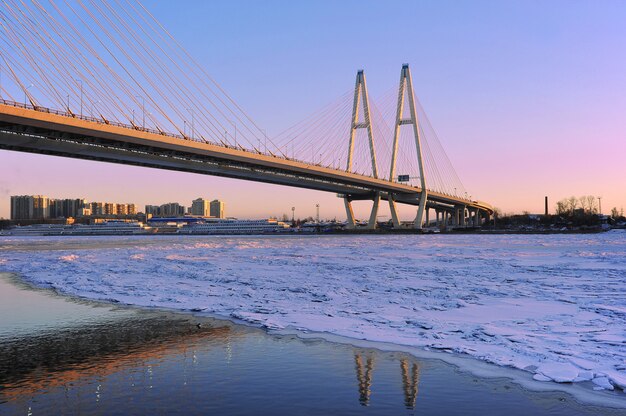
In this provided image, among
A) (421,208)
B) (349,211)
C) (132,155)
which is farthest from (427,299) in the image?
(349,211)

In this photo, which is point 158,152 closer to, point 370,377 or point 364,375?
point 364,375

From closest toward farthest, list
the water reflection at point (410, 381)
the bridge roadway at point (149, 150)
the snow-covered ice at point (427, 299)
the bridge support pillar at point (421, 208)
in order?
the water reflection at point (410, 381) → the snow-covered ice at point (427, 299) → the bridge roadway at point (149, 150) → the bridge support pillar at point (421, 208)

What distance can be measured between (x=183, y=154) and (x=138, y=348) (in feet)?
152

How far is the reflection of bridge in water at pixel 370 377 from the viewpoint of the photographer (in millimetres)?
6031

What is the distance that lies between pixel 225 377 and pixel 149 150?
44.9 meters

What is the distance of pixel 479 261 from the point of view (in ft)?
78.4

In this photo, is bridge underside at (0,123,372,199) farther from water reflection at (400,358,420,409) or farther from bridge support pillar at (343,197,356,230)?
water reflection at (400,358,420,409)

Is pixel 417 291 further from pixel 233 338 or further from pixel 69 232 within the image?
pixel 69 232

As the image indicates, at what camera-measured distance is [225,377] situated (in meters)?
6.78

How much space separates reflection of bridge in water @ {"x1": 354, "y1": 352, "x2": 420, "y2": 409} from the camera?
6.03m

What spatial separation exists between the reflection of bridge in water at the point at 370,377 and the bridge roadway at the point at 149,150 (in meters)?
33.0

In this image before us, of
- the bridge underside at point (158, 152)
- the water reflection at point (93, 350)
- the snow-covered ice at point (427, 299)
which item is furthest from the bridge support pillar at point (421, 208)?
the water reflection at point (93, 350)

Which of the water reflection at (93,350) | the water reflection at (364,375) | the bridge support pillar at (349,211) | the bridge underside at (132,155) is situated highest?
the bridge underside at (132,155)

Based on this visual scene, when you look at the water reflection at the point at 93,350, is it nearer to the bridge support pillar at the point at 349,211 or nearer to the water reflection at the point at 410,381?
the water reflection at the point at 410,381
